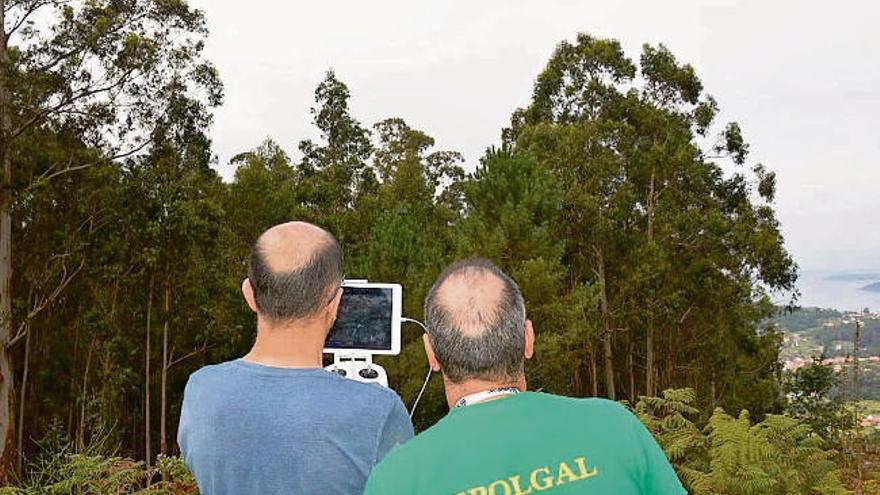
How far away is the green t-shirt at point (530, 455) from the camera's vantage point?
4.94 ft

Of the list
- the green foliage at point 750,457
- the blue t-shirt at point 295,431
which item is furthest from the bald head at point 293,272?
the green foliage at point 750,457

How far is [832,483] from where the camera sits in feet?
16.5

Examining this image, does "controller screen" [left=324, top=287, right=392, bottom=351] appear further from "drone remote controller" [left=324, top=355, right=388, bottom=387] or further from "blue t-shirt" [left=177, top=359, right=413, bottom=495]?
"blue t-shirt" [left=177, top=359, right=413, bottom=495]

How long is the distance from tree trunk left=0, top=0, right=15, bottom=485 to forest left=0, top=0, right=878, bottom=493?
0.05m

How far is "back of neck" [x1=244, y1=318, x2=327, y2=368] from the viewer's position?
1.92 metres

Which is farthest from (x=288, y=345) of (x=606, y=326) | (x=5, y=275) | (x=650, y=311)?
(x=606, y=326)

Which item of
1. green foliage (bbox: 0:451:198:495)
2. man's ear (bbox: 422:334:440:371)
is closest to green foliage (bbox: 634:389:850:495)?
green foliage (bbox: 0:451:198:495)

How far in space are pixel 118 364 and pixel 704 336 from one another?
17487mm

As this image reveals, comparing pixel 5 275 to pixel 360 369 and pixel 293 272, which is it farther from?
pixel 293 272

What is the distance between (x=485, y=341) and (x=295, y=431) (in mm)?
457

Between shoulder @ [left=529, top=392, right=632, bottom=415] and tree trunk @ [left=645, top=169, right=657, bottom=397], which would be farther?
tree trunk @ [left=645, top=169, right=657, bottom=397]

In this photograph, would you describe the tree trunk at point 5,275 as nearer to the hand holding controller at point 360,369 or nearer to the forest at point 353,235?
the forest at point 353,235

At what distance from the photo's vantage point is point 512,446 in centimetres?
152

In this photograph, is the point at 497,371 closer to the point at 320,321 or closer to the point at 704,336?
the point at 320,321
